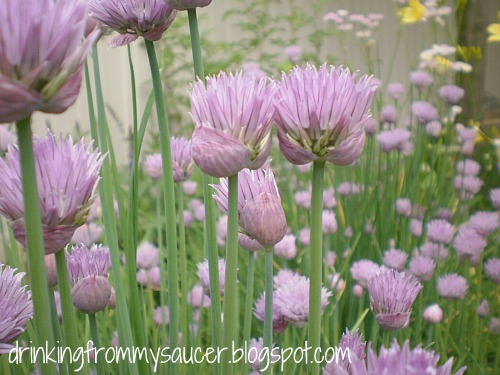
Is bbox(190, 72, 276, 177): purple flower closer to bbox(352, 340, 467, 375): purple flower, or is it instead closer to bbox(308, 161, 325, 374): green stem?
bbox(308, 161, 325, 374): green stem

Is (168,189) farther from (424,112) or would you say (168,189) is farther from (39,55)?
(424,112)

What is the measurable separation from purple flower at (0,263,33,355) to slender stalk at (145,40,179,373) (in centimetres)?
16

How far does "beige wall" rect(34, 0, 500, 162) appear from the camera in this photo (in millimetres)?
3195

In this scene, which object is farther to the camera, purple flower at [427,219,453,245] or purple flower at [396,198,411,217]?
purple flower at [396,198,411,217]

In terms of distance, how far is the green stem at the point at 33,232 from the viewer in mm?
331

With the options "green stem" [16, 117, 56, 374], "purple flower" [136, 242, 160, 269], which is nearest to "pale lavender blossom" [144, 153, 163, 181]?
"purple flower" [136, 242, 160, 269]

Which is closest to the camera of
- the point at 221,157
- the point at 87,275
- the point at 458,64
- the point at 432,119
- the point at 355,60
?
the point at 221,157

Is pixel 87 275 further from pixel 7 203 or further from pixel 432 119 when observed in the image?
pixel 432 119

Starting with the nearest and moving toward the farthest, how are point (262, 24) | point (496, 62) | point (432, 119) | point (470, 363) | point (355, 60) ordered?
point (470, 363)
point (432, 119)
point (496, 62)
point (262, 24)
point (355, 60)

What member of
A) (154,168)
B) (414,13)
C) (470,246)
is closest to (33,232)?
(154,168)

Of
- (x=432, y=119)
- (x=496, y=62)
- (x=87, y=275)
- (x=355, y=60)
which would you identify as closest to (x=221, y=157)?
(x=87, y=275)

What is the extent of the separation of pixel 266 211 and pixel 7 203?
19cm

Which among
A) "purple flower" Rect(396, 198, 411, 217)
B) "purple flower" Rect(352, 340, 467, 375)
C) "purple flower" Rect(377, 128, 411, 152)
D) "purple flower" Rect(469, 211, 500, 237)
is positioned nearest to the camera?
"purple flower" Rect(352, 340, 467, 375)

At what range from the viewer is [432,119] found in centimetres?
182
